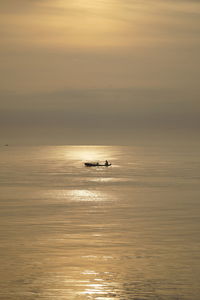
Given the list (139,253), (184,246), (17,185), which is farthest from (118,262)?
(17,185)

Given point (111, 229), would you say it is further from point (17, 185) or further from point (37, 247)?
point (17, 185)

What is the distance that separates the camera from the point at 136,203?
70.9 metres

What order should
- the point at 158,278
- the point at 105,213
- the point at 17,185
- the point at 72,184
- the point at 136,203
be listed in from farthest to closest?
1. the point at 72,184
2. the point at 17,185
3. the point at 136,203
4. the point at 105,213
5. the point at 158,278

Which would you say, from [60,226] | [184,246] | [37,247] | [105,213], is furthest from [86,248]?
[105,213]

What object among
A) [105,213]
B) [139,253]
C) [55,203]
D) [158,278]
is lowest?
[158,278]

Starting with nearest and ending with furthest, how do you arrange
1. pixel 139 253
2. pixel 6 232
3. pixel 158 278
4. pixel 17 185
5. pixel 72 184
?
pixel 158 278 < pixel 139 253 < pixel 6 232 < pixel 17 185 < pixel 72 184

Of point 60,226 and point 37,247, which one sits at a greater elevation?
point 60,226

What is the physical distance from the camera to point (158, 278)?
33.6 meters

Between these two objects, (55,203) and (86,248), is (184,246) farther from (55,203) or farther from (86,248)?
(55,203)

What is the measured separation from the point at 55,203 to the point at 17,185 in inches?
995

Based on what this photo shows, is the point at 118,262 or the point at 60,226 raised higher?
the point at 60,226

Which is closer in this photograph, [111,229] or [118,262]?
[118,262]

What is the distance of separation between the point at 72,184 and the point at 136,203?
104 feet

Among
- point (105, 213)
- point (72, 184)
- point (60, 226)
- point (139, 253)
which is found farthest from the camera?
point (72, 184)
